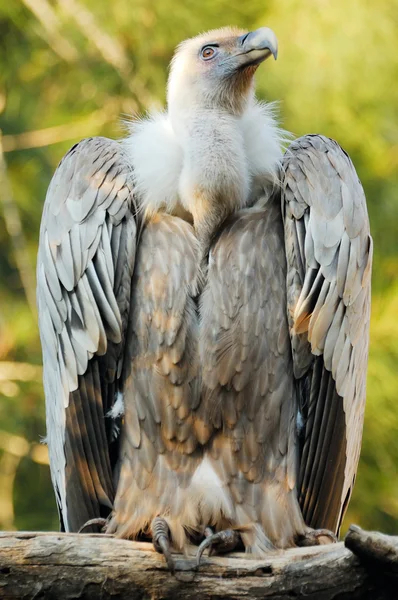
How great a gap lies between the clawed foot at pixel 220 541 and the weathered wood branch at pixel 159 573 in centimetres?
6

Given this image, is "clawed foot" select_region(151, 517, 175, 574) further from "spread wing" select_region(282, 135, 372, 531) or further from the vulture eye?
the vulture eye

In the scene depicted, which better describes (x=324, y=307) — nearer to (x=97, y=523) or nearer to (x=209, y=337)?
(x=209, y=337)

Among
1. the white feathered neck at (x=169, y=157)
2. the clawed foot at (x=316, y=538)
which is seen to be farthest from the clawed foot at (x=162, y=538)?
the white feathered neck at (x=169, y=157)

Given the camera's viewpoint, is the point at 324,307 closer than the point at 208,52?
Yes

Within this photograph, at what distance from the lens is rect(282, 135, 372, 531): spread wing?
394 centimetres

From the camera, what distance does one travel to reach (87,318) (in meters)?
3.97

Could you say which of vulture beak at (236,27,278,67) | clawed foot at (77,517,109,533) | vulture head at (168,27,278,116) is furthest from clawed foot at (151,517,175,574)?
vulture beak at (236,27,278,67)

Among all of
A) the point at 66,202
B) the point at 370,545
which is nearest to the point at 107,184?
the point at 66,202

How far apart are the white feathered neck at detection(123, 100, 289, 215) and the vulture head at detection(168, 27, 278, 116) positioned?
9 cm

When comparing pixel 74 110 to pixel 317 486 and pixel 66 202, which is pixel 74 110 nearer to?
pixel 66 202

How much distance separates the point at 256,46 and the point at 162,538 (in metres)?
1.93

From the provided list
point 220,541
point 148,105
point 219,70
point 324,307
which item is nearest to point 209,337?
point 324,307

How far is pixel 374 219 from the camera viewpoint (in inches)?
320

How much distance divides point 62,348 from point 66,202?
0.55 m
